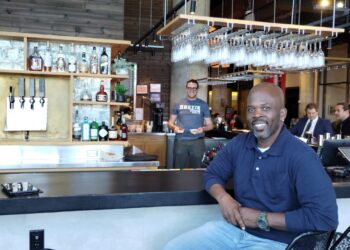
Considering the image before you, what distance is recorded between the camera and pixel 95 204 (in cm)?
197

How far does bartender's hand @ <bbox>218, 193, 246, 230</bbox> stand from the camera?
186 centimetres

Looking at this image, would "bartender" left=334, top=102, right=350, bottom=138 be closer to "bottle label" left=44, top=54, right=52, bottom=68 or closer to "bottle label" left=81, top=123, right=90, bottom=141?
"bottle label" left=81, top=123, right=90, bottom=141

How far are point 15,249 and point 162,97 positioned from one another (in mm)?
9932

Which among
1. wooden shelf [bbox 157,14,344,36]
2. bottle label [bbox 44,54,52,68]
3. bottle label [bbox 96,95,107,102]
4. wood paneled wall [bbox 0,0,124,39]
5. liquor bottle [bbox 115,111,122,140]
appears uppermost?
wood paneled wall [bbox 0,0,124,39]

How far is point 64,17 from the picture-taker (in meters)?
6.56

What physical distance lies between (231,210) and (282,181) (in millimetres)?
263

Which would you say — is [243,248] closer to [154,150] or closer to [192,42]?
[192,42]

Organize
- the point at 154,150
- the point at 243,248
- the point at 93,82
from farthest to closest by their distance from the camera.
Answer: the point at 154,150
the point at 93,82
the point at 243,248

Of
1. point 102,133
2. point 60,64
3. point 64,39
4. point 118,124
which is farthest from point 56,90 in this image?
point 118,124

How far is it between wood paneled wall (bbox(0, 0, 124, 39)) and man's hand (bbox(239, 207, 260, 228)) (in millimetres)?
5312

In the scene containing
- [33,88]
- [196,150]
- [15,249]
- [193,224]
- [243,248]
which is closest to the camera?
[243,248]

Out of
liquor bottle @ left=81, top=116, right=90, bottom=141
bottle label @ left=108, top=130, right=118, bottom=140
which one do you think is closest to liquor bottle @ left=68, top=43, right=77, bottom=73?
liquor bottle @ left=81, top=116, right=90, bottom=141

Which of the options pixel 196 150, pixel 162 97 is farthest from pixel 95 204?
pixel 162 97

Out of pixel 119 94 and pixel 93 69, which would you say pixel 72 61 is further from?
pixel 119 94
